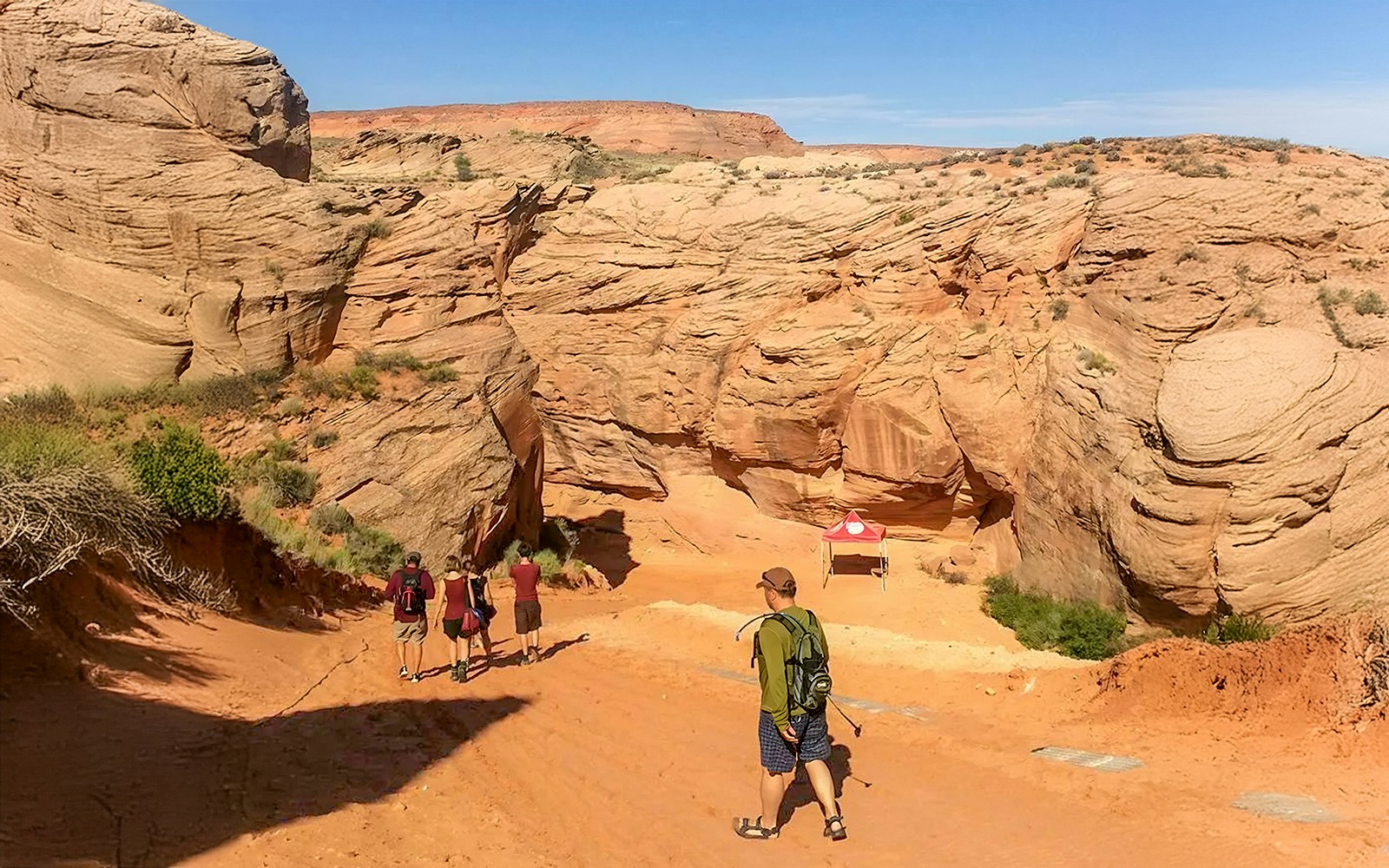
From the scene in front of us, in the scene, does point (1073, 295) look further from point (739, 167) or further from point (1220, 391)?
point (739, 167)

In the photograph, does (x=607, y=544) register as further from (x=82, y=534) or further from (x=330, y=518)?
(x=82, y=534)

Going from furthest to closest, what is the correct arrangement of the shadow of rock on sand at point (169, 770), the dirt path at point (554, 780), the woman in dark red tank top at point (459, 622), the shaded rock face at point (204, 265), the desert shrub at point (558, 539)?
the desert shrub at point (558, 539)
the shaded rock face at point (204, 265)
the woman in dark red tank top at point (459, 622)
the dirt path at point (554, 780)
the shadow of rock on sand at point (169, 770)

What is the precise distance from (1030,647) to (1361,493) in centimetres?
520

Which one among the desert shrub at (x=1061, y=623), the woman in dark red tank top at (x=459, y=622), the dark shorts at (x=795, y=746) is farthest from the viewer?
the desert shrub at (x=1061, y=623)

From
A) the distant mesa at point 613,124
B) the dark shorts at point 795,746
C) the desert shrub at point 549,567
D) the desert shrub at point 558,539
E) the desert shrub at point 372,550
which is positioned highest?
the distant mesa at point 613,124

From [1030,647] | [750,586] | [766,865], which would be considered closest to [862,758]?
[766,865]

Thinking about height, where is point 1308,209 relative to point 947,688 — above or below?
above

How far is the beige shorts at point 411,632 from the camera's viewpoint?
10.2m

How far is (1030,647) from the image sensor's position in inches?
599

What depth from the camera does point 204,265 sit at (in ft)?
55.2

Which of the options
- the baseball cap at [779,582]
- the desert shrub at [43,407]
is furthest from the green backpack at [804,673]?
the desert shrub at [43,407]

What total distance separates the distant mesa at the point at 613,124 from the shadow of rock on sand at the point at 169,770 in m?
50.5

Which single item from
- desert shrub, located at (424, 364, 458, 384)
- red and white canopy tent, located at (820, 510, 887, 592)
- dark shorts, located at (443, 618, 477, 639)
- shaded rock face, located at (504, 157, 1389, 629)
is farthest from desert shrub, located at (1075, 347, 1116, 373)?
dark shorts, located at (443, 618, 477, 639)

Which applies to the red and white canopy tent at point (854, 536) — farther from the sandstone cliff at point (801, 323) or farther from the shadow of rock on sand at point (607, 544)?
the shadow of rock on sand at point (607, 544)
